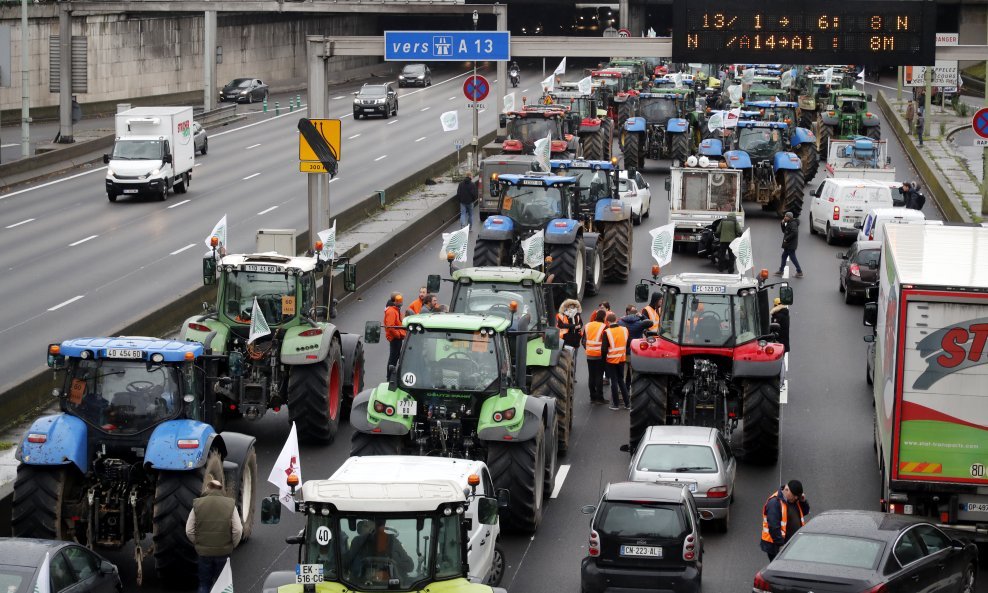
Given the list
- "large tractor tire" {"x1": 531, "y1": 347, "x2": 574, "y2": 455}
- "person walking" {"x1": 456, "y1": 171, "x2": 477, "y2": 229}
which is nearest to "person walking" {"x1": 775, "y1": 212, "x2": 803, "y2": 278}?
"person walking" {"x1": 456, "y1": 171, "x2": 477, "y2": 229}

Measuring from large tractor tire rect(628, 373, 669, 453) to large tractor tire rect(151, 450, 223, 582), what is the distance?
722cm

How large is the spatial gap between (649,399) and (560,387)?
1.23 meters

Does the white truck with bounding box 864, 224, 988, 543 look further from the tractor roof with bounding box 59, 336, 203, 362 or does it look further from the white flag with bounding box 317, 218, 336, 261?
the white flag with bounding box 317, 218, 336, 261

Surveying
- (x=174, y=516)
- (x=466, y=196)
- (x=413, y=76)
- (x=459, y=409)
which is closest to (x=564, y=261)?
(x=466, y=196)

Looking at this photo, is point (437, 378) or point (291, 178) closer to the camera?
point (437, 378)

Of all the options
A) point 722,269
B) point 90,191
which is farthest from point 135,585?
point 90,191

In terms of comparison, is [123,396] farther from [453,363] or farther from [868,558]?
[868,558]

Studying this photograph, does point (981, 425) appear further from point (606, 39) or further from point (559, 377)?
point (606, 39)

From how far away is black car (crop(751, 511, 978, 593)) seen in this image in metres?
14.2

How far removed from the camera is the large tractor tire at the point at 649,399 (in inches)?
835

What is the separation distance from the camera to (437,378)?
17.9m

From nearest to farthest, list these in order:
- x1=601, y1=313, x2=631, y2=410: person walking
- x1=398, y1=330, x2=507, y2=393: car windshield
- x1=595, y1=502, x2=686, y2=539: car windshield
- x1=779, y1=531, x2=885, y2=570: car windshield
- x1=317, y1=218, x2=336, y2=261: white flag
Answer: x1=779, y1=531, x2=885, y2=570: car windshield → x1=595, y1=502, x2=686, y2=539: car windshield → x1=398, y1=330, x2=507, y2=393: car windshield → x1=317, y1=218, x2=336, y2=261: white flag → x1=601, y1=313, x2=631, y2=410: person walking

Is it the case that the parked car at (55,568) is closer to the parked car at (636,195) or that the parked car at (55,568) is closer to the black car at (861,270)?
the black car at (861,270)

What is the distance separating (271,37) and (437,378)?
72453 millimetres
